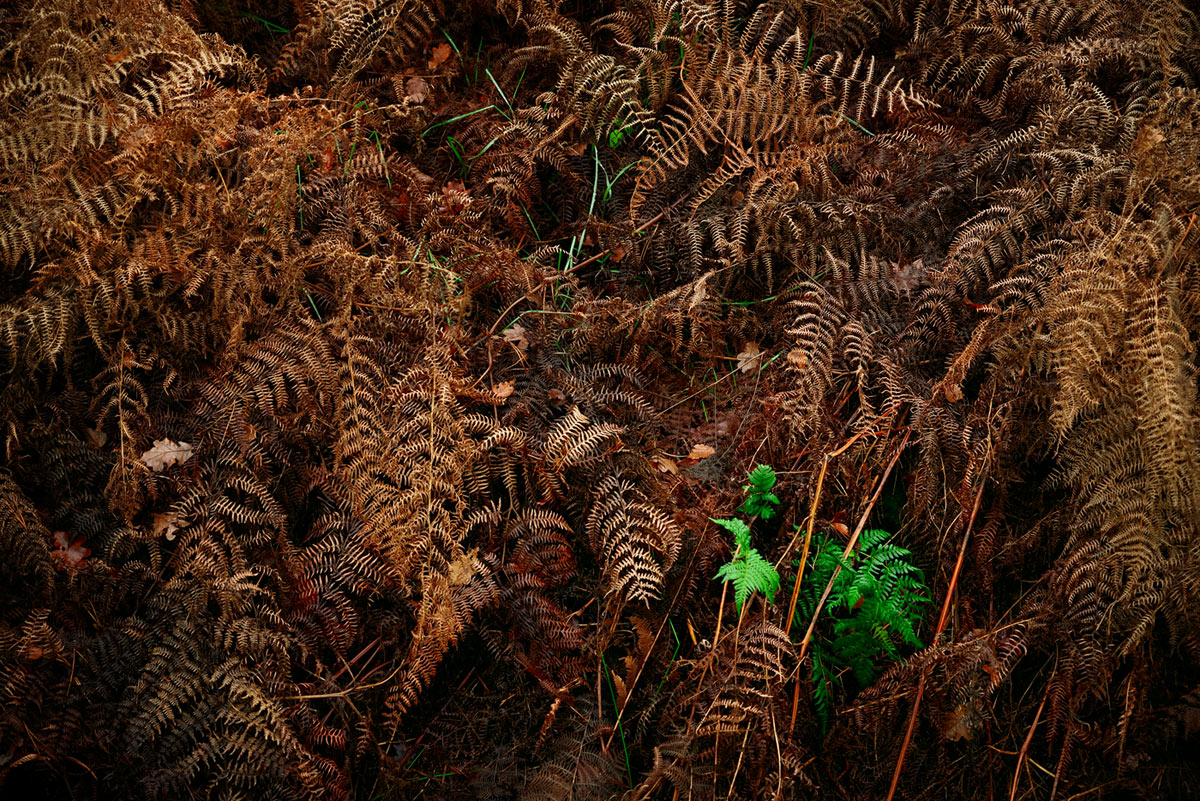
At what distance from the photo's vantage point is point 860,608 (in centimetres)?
262

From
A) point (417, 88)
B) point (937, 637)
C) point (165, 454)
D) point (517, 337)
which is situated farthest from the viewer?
point (417, 88)

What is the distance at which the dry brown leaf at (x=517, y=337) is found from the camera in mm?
2963

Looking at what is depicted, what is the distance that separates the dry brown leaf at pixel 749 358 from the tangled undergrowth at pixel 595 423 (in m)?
0.02

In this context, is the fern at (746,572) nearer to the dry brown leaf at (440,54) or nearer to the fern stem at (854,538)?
the fern stem at (854,538)

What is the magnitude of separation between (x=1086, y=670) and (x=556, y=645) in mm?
1681

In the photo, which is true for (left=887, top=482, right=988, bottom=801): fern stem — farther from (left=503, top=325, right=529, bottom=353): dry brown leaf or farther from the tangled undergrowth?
(left=503, top=325, right=529, bottom=353): dry brown leaf

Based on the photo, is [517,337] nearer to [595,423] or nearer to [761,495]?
[595,423]

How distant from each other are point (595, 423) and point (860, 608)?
1.10m

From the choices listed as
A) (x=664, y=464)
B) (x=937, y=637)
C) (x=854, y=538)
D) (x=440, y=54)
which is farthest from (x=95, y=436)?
(x=937, y=637)

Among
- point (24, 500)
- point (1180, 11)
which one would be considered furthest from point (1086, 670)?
point (24, 500)

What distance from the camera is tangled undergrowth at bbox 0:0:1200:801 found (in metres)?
2.39

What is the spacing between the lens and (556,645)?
2523 mm

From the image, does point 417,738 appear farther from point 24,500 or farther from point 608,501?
point 24,500

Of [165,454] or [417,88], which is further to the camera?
[417,88]
